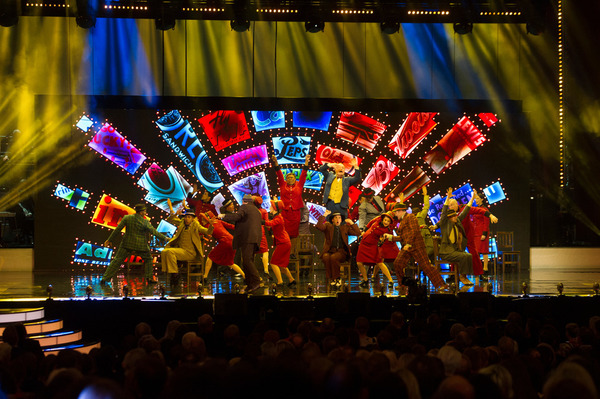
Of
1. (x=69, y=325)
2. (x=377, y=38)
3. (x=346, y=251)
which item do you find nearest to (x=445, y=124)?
(x=377, y=38)

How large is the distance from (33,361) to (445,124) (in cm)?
1138

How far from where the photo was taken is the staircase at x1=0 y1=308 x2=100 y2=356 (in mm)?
6926

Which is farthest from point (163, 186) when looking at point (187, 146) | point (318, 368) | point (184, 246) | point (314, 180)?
point (318, 368)

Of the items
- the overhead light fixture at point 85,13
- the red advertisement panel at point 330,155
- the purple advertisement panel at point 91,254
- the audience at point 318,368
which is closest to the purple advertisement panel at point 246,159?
the red advertisement panel at point 330,155

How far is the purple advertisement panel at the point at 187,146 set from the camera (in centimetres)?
1412

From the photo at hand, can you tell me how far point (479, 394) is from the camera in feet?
10.3

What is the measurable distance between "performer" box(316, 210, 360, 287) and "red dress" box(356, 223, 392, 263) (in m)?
0.18

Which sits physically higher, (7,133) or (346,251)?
(7,133)

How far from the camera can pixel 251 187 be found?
1414 cm

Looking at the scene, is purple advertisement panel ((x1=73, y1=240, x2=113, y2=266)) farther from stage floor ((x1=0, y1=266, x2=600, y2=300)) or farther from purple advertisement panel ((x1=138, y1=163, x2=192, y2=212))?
purple advertisement panel ((x1=138, y1=163, x2=192, y2=212))

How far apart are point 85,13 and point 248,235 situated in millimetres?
4965

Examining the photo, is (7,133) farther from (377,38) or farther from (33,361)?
(33,361)

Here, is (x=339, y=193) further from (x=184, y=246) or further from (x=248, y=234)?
(x=184, y=246)

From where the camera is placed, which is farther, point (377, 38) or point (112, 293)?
point (377, 38)
